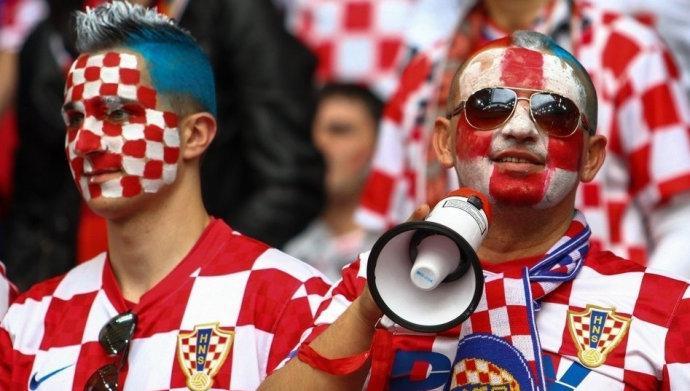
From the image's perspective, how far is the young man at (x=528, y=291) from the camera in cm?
455

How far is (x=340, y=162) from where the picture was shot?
8625 mm

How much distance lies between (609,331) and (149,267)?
149 cm

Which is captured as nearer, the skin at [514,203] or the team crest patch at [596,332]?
the team crest patch at [596,332]

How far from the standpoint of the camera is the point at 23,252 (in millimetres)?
6996

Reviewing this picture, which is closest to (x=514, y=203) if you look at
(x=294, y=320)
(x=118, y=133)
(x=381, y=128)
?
(x=294, y=320)

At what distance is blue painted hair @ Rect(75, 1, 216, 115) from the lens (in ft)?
17.7

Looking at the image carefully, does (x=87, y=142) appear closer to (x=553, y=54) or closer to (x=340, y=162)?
(x=553, y=54)

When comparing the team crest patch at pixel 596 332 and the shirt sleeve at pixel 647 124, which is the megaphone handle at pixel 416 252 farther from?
the shirt sleeve at pixel 647 124

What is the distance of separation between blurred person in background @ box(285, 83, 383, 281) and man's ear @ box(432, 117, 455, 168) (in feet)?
10.3

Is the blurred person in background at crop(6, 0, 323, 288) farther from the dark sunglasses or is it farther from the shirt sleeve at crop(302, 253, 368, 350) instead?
the shirt sleeve at crop(302, 253, 368, 350)

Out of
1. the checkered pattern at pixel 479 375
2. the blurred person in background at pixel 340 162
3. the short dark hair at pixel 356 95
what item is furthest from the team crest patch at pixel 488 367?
the short dark hair at pixel 356 95

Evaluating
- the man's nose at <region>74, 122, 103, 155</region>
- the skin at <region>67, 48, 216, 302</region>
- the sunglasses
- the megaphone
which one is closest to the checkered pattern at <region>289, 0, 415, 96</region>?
the skin at <region>67, 48, 216, 302</region>

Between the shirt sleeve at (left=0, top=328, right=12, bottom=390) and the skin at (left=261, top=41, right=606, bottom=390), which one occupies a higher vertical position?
the skin at (left=261, top=41, right=606, bottom=390)

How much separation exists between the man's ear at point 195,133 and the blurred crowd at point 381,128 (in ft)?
3.53
